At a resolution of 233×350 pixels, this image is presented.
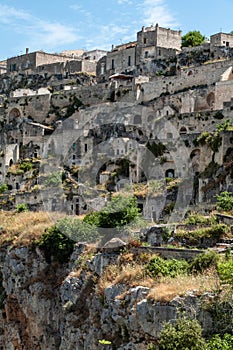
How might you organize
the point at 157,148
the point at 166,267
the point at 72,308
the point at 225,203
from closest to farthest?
the point at 166,267
the point at 72,308
the point at 225,203
the point at 157,148

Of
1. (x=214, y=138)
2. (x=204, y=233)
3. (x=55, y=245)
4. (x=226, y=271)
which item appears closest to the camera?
(x=226, y=271)

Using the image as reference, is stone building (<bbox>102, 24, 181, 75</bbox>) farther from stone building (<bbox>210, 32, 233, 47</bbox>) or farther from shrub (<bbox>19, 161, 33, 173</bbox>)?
shrub (<bbox>19, 161, 33, 173</bbox>)

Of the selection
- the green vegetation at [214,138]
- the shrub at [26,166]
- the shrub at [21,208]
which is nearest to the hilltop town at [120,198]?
the green vegetation at [214,138]

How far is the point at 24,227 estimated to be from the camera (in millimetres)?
33188

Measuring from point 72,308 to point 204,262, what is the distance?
7.32 metres

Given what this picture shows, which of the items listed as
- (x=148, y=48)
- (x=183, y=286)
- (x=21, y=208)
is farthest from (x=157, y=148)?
(x=183, y=286)

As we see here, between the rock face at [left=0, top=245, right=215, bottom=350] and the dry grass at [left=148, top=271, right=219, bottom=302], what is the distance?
0.22 m

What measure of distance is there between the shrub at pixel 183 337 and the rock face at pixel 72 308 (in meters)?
0.57

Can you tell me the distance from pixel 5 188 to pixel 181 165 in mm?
16310

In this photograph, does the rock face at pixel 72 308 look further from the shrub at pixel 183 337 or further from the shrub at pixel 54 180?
the shrub at pixel 54 180

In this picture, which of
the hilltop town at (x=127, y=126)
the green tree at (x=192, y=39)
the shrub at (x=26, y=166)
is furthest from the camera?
the green tree at (x=192, y=39)

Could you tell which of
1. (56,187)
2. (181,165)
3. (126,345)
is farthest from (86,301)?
(56,187)

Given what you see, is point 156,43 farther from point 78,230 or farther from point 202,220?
point 202,220

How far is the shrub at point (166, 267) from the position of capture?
1902 centimetres
